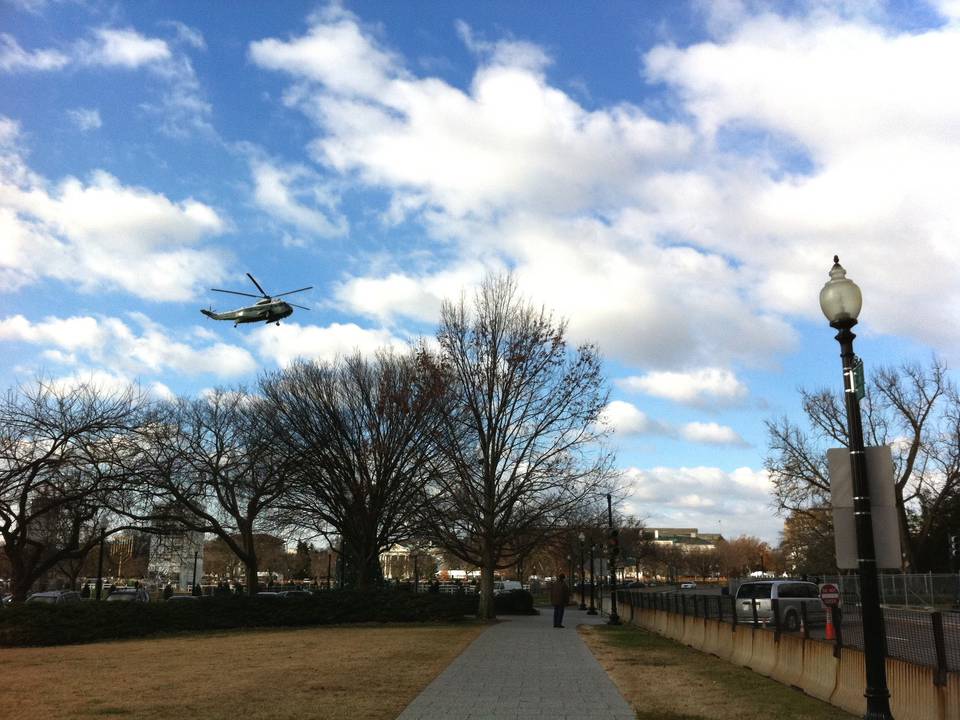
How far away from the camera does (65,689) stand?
13.6 metres

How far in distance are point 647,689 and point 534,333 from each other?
2272 cm

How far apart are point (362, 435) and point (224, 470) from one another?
837cm

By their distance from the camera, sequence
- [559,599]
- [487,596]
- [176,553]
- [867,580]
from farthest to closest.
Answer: [176,553], [487,596], [559,599], [867,580]

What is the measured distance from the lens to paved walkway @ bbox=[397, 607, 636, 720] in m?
10.9

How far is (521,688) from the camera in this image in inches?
532

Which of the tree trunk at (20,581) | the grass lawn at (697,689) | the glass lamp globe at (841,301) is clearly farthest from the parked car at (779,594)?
the tree trunk at (20,581)

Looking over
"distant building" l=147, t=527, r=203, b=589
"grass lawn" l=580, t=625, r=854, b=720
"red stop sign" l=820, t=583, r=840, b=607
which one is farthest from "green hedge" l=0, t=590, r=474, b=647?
"red stop sign" l=820, t=583, r=840, b=607

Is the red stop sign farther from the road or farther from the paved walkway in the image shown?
the paved walkway

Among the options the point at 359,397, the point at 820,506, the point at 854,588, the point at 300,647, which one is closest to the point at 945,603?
the point at 854,588

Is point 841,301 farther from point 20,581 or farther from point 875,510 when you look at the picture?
point 20,581

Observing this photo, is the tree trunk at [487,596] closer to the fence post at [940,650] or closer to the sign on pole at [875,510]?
the fence post at [940,650]

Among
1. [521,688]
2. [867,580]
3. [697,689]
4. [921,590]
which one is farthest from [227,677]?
[921,590]

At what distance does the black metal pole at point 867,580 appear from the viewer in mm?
A: 8242

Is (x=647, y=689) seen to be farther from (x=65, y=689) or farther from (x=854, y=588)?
(x=854, y=588)
